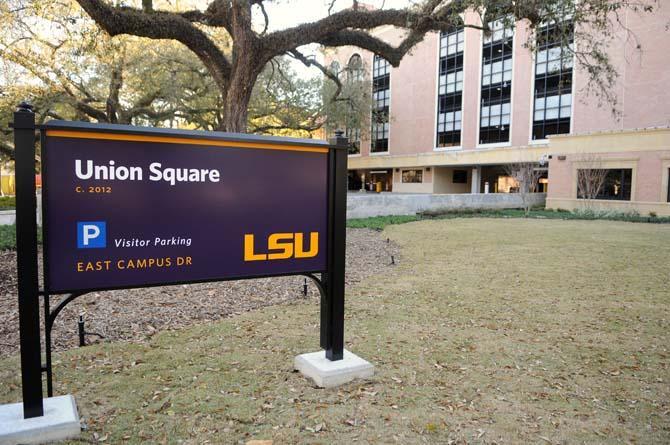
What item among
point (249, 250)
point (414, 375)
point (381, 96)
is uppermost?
point (381, 96)

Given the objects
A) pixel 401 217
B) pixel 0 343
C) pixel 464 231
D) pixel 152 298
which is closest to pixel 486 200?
pixel 401 217

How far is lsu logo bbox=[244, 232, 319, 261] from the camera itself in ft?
11.8

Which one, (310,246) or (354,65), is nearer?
(310,246)

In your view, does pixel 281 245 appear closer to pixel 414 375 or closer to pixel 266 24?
pixel 414 375

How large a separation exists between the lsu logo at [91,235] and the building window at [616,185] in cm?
2786

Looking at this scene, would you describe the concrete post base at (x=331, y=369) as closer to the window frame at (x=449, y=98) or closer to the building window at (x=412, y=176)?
the window frame at (x=449, y=98)

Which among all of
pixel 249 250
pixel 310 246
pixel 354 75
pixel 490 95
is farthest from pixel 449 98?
pixel 249 250

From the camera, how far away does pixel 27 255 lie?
288 cm

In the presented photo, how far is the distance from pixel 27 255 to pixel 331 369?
91.7 inches

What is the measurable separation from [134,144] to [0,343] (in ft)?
10.3

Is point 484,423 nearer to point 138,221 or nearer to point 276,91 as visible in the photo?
point 138,221

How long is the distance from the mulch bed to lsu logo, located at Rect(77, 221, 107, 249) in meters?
2.25

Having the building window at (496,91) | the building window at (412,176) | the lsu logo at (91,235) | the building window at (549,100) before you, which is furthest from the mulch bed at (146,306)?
the building window at (412,176)

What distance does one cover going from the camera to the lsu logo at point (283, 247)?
11.8ft
